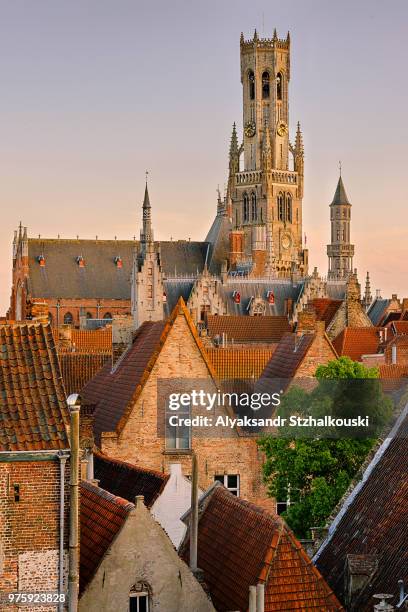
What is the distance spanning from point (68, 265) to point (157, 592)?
12363 cm

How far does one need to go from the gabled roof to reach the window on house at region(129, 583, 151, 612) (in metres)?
9.56

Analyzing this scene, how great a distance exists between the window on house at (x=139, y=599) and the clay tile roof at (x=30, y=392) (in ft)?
9.66

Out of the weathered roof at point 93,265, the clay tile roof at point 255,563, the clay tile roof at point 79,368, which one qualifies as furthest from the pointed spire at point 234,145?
the clay tile roof at point 255,563

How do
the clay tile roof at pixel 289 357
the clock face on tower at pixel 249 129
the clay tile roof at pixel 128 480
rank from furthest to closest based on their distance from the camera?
the clock face on tower at pixel 249 129
the clay tile roof at pixel 289 357
the clay tile roof at pixel 128 480

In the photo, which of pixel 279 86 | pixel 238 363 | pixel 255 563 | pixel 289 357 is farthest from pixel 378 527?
pixel 279 86

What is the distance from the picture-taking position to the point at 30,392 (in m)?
16.6

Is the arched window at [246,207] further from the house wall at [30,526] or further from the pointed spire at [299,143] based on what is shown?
the house wall at [30,526]

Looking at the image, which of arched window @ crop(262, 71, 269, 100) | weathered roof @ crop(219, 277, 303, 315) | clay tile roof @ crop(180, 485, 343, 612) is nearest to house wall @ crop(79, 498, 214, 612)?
clay tile roof @ crop(180, 485, 343, 612)

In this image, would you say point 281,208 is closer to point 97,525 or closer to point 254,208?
point 254,208

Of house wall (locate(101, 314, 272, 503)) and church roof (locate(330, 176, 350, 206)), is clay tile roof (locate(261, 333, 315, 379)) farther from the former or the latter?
church roof (locate(330, 176, 350, 206))

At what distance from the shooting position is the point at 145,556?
17406mm

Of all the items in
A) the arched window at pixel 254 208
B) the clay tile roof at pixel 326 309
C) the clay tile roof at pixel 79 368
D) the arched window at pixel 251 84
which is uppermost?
the arched window at pixel 251 84

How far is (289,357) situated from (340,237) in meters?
136

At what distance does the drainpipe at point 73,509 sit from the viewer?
15.6 m
